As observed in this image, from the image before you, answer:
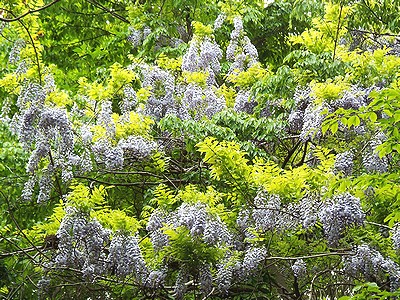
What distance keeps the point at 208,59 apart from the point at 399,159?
2.43m

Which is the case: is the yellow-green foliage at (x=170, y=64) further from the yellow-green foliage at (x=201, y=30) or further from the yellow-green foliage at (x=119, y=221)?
the yellow-green foliage at (x=119, y=221)

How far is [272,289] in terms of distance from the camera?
5738 mm

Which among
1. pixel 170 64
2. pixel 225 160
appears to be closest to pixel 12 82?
pixel 170 64

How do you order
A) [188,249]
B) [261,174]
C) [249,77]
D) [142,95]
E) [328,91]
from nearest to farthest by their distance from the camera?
[188,249] → [261,174] → [328,91] → [142,95] → [249,77]

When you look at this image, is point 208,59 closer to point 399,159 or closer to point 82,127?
point 82,127

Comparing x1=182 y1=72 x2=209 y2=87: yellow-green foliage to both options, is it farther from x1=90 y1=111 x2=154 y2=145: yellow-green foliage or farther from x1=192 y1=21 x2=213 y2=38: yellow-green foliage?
x1=90 y1=111 x2=154 y2=145: yellow-green foliage

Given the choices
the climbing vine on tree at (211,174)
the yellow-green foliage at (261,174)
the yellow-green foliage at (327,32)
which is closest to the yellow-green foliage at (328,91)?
the climbing vine on tree at (211,174)

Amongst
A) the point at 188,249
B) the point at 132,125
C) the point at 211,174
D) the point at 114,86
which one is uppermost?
the point at 114,86

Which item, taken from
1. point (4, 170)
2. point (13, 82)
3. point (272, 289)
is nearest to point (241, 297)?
point (272, 289)

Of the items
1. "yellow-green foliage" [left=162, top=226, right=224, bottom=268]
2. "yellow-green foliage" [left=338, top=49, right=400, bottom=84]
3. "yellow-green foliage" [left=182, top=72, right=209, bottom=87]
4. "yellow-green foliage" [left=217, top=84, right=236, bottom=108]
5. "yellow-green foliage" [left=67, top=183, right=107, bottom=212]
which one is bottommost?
"yellow-green foliage" [left=162, top=226, right=224, bottom=268]

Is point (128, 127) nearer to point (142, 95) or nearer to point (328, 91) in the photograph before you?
point (142, 95)

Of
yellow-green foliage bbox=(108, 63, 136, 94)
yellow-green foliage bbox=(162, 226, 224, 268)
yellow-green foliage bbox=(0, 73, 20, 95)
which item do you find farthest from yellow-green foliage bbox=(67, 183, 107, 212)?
yellow-green foliage bbox=(108, 63, 136, 94)

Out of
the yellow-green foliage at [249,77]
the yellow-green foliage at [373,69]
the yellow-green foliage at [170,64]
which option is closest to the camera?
the yellow-green foliage at [373,69]

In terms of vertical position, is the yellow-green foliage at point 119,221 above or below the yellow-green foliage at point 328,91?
below
